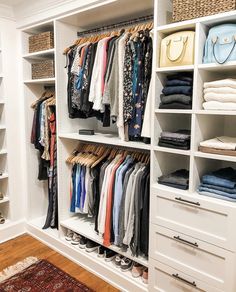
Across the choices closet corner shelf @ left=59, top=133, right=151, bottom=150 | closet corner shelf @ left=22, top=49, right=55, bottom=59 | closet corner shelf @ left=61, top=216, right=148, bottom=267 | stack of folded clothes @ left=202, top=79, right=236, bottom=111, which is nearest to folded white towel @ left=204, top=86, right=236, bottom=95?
stack of folded clothes @ left=202, top=79, right=236, bottom=111

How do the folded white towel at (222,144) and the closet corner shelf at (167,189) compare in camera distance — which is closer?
the folded white towel at (222,144)

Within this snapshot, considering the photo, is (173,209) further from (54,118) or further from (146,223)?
(54,118)

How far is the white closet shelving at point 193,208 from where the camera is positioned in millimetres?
1543

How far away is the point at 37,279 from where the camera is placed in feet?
7.40

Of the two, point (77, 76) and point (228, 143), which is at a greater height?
point (77, 76)

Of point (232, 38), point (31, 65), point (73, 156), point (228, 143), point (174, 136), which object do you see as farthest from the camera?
point (31, 65)

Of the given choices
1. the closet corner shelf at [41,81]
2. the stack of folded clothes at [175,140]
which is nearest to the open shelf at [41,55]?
the closet corner shelf at [41,81]

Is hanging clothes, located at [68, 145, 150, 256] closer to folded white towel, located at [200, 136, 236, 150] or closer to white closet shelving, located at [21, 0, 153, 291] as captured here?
white closet shelving, located at [21, 0, 153, 291]

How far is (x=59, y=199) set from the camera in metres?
2.63

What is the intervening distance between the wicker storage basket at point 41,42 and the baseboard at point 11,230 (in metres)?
1.87

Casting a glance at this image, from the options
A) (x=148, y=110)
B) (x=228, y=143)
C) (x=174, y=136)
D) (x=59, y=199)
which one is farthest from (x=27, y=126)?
(x=228, y=143)

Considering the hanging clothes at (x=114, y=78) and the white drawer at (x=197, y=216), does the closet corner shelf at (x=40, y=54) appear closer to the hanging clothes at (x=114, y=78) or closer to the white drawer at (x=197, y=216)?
the hanging clothes at (x=114, y=78)

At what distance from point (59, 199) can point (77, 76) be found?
1197 millimetres

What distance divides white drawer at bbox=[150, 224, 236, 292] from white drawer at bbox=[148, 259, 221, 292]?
3 cm
